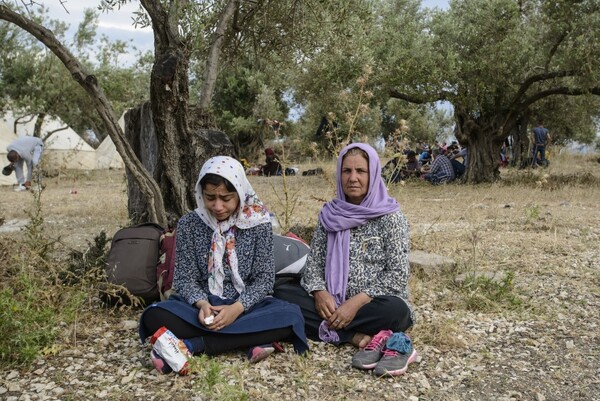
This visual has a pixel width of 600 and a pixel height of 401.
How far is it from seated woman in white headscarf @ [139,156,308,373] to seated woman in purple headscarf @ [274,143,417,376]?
0.19 meters

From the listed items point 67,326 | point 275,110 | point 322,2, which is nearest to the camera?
point 67,326

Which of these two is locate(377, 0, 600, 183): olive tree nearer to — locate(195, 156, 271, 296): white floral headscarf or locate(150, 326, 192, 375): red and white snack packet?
locate(195, 156, 271, 296): white floral headscarf

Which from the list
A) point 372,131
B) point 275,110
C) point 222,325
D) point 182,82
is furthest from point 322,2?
point 372,131

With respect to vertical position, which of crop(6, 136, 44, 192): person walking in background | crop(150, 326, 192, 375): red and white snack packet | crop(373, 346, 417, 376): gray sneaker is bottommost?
crop(373, 346, 417, 376): gray sneaker

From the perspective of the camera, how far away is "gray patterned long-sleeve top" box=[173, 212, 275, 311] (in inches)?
133

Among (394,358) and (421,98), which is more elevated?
(421,98)

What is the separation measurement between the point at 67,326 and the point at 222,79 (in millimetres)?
19124

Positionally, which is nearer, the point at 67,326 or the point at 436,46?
the point at 67,326

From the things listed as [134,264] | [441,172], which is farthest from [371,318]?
[441,172]

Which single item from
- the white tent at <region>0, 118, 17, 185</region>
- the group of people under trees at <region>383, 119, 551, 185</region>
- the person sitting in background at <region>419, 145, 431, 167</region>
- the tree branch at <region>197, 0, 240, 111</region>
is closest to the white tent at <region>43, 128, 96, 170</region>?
the white tent at <region>0, 118, 17, 185</region>

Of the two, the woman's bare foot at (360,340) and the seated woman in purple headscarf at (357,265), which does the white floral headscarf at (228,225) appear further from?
the woman's bare foot at (360,340)

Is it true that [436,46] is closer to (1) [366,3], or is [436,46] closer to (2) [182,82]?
(1) [366,3]

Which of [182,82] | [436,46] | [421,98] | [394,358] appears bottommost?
[394,358]

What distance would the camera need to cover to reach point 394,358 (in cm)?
298
